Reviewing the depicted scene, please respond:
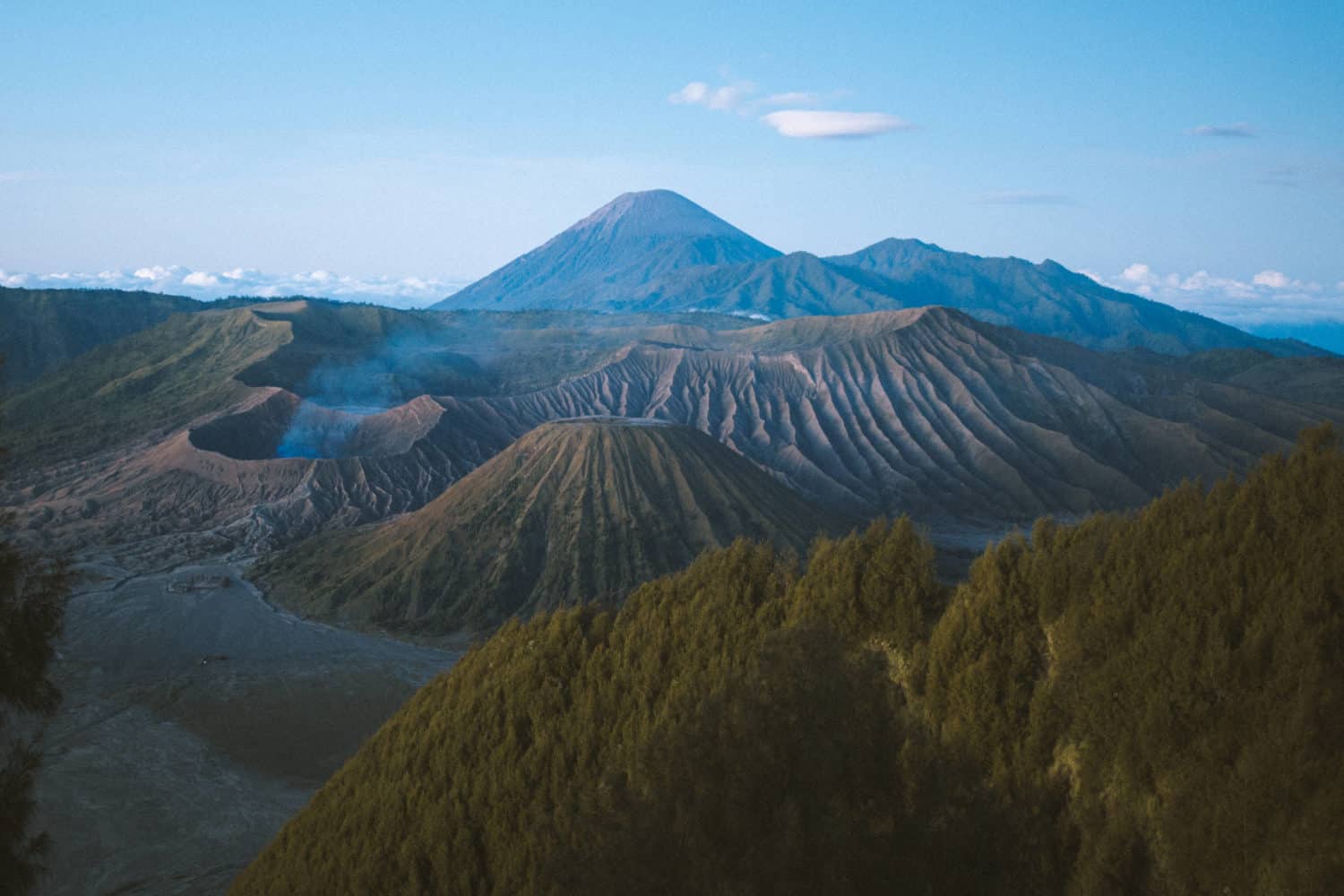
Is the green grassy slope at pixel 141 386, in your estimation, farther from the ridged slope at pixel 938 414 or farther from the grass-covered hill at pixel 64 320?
the ridged slope at pixel 938 414

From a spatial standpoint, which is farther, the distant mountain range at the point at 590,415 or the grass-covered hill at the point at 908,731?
the distant mountain range at the point at 590,415

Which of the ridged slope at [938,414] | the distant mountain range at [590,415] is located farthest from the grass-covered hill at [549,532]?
the ridged slope at [938,414]

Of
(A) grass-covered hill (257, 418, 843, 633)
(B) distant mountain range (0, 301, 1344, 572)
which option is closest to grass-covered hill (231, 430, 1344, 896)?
(A) grass-covered hill (257, 418, 843, 633)

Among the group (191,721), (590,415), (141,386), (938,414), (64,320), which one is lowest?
(191,721)

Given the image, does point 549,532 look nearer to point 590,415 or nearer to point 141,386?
point 590,415

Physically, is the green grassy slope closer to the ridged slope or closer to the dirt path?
the ridged slope

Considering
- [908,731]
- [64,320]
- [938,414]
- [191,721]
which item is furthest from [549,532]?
[64,320]
